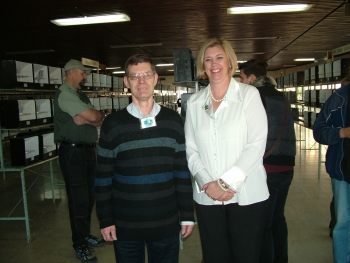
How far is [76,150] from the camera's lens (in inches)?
113

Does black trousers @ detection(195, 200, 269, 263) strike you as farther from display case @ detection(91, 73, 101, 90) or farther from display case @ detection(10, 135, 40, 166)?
display case @ detection(91, 73, 101, 90)

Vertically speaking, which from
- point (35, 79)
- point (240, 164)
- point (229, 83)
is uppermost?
point (35, 79)

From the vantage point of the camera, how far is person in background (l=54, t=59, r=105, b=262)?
9.21 ft

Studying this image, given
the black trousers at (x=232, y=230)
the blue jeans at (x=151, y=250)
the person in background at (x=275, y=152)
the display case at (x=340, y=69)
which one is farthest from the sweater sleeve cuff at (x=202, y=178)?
the display case at (x=340, y=69)

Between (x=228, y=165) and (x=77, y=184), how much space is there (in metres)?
1.75

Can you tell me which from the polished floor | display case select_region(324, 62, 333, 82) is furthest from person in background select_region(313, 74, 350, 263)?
display case select_region(324, 62, 333, 82)

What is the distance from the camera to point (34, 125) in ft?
12.3

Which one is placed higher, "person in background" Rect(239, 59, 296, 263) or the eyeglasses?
the eyeglasses

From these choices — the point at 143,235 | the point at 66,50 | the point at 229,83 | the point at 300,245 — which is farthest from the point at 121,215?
the point at 66,50

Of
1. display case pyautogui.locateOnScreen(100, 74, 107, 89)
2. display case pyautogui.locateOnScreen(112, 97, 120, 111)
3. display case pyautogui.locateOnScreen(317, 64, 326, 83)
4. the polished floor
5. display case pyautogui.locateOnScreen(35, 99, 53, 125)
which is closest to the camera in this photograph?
the polished floor

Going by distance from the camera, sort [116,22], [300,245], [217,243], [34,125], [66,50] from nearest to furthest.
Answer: [217,243] < [300,245] < [34,125] < [116,22] < [66,50]

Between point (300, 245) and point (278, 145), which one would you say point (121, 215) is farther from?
point (300, 245)

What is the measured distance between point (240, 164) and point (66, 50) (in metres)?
9.15

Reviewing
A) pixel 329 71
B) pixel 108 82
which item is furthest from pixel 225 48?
pixel 108 82
